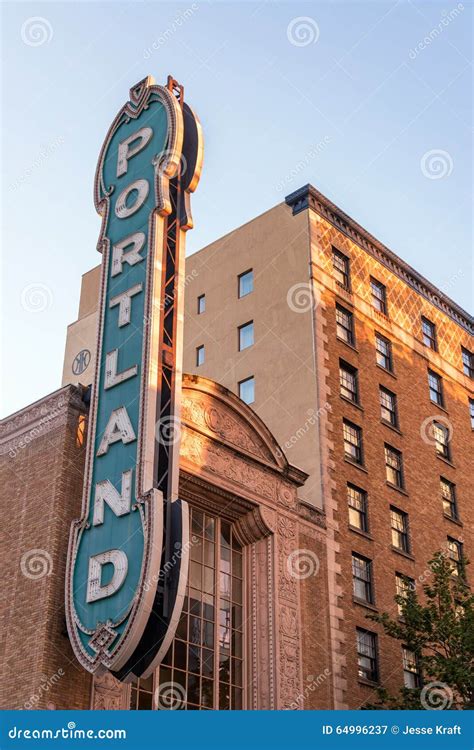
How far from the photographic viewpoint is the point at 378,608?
104 feet

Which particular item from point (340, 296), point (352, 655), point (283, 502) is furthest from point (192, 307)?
point (352, 655)

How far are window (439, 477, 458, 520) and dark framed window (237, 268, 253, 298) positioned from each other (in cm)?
1056

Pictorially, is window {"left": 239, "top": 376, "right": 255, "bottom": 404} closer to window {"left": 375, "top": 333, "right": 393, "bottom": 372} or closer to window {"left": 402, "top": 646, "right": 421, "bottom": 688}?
window {"left": 375, "top": 333, "right": 393, "bottom": 372}

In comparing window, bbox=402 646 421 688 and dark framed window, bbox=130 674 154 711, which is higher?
window, bbox=402 646 421 688

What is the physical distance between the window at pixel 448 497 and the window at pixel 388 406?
3270 millimetres

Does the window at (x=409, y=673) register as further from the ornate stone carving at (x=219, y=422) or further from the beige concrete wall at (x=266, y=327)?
the ornate stone carving at (x=219, y=422)

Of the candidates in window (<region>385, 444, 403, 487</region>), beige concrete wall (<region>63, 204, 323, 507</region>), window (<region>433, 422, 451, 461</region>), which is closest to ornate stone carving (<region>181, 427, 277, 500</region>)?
beige concrete wall (<region>63, 204, 323, 507</region>)

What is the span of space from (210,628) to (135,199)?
11517 millimetres

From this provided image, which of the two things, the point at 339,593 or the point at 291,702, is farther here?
the point at 339,593

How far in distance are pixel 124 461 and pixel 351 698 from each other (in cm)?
1140

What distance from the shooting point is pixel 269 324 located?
37.0 metres

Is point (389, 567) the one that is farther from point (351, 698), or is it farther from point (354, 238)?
point (354, 238)

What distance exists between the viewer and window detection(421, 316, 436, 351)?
42.4m

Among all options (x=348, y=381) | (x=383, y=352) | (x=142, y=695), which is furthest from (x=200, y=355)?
(x=142, y=695)
